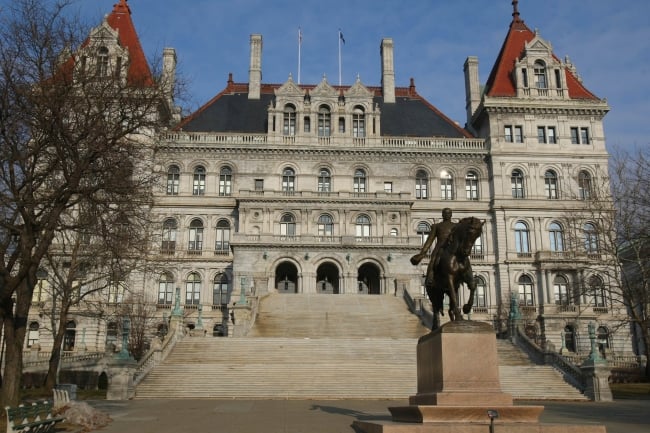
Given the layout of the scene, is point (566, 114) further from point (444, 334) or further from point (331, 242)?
point (444, 334)

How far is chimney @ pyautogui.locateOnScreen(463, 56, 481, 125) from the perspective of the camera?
6016 centimetres

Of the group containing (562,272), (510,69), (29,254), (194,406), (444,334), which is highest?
(510,69)

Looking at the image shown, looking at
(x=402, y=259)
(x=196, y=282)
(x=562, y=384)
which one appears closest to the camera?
(x=562, y=384)

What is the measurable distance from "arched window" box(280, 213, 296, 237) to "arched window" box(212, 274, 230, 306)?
6.42m

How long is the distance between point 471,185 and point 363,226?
11.2 m

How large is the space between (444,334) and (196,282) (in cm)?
4179

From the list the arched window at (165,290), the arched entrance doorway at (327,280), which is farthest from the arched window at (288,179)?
the arched window at (165,290)

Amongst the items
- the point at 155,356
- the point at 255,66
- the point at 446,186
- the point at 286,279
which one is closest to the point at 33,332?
the point at 286,279

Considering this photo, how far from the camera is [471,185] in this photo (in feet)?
178

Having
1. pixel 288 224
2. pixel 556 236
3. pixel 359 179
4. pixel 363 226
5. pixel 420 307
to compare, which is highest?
pixel 359 179

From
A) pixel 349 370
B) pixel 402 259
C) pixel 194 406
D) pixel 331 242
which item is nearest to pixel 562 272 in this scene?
pixel 402 259

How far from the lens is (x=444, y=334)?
38.2 ft

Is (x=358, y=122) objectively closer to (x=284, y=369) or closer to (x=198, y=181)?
(x=198, y=181)

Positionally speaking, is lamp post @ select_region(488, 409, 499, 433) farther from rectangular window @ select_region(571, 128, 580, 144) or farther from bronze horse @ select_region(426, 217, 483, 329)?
rectangular window @ select_region(571, 128, 580, 144)
